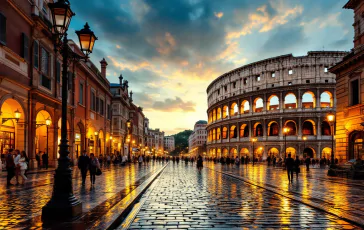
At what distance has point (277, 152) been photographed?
65.8 meters

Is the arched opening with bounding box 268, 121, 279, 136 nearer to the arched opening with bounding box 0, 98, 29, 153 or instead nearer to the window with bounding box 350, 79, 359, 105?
the window with bounding box 350, 79, 359, 105

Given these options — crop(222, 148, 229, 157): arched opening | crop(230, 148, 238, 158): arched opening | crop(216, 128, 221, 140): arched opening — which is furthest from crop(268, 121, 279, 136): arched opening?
crop(216, 128, 221, 140): arched opening

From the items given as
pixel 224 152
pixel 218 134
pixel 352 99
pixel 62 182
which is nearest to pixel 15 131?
pixel 62 182

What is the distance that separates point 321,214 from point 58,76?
2526cm

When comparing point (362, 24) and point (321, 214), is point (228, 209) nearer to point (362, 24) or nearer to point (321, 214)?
point (321, 214)

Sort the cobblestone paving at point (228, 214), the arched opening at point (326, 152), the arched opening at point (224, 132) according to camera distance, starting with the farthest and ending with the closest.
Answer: the arched opening at point (224, 132) → the arched opening at point (326, 152) → the cobblestone paving at point (228, 214)

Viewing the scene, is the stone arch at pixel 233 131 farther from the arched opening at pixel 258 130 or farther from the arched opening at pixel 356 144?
the arched opening at pixel 356 144

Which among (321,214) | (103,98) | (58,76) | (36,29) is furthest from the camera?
(103,98)

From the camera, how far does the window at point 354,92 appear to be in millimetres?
25794

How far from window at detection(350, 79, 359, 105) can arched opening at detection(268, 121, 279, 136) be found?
135 feet

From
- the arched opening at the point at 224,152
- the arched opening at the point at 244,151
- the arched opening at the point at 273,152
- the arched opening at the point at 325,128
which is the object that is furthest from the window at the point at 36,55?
the arched opening at the point at 224,152

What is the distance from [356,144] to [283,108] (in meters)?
40.4

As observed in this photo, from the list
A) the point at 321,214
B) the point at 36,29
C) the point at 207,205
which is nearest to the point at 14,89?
the point at 36,29

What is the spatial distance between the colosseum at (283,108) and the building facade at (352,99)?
3055 centimetres
